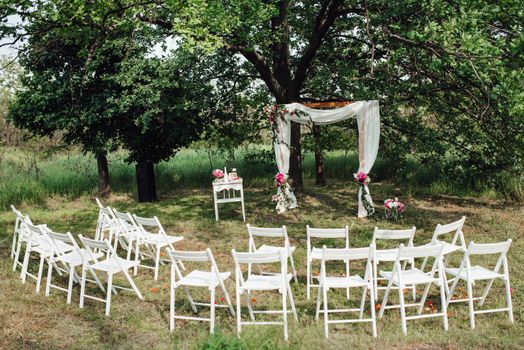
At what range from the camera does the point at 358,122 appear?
11.9 meters

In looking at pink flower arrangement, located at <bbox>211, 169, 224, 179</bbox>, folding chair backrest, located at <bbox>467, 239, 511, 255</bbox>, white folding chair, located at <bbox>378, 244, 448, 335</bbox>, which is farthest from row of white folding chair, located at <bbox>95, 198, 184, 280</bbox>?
folding chair backrest, located at <bbox>467, 239, 511, 255</bbox>

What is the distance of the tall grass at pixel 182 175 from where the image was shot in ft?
49.2

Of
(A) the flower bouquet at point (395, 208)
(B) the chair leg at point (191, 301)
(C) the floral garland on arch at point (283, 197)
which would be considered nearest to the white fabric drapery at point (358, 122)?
(C) the floral garland on arch at point (283, 197)

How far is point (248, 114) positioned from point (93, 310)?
10055 millimetres

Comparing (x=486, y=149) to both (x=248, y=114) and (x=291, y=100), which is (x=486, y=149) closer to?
(x=291, y=100)

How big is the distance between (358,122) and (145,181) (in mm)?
6788

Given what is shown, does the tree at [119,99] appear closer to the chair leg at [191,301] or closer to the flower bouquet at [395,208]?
the flower bouquet at [395,208]

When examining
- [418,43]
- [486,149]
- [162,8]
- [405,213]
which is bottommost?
[405,213]

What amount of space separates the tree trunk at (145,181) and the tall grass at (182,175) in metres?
1.67

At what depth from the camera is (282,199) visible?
41.2ft

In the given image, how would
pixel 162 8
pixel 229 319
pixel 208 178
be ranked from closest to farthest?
pixel 229 319 → pixel 162 8 → pixel 208 178

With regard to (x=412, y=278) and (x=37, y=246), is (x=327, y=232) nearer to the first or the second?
(x=412, y=278)

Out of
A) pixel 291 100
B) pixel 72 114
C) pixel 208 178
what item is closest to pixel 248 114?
pixel 291 100

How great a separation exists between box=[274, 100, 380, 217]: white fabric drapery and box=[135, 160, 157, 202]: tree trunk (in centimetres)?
471
